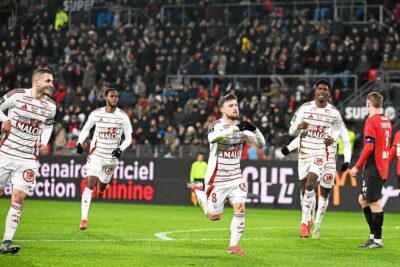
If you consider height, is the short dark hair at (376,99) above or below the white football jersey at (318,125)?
above

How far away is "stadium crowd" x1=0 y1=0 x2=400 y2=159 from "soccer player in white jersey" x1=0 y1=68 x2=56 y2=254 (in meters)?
18.0

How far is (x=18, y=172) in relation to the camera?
45.3 feet

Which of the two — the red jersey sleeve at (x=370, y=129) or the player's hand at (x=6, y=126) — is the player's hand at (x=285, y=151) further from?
the player's hand at (x=6, y=126)

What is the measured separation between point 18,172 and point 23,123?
2.33ft

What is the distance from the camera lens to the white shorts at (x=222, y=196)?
47.6 feet

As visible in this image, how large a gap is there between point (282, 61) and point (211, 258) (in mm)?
22860

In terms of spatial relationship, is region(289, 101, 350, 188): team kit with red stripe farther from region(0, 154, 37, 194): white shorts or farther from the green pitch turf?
region(0, 154, 37, 194): white shorts

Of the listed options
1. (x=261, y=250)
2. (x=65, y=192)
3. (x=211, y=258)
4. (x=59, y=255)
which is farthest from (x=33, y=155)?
(x=65, y=192)

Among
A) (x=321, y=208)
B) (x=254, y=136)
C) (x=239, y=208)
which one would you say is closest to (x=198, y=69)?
(x=321, y=208)

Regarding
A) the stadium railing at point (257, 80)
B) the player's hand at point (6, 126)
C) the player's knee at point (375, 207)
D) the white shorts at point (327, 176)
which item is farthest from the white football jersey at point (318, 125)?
the stadium railing at point (257, 80)

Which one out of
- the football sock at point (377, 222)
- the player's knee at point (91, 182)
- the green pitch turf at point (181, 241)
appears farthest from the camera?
the player's knee at point (91, 182)

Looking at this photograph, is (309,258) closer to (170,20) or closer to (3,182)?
(3,182)

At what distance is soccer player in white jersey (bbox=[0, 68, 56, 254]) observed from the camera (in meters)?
13.7

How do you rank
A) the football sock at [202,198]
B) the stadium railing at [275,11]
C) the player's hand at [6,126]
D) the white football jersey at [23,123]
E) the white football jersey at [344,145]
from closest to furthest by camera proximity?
the player's hand at [6,126] → the white football jersey at [23,123] → the football sock at [202,198] → the white football jersey at [344,145] → the stadium railing at [275,11]
